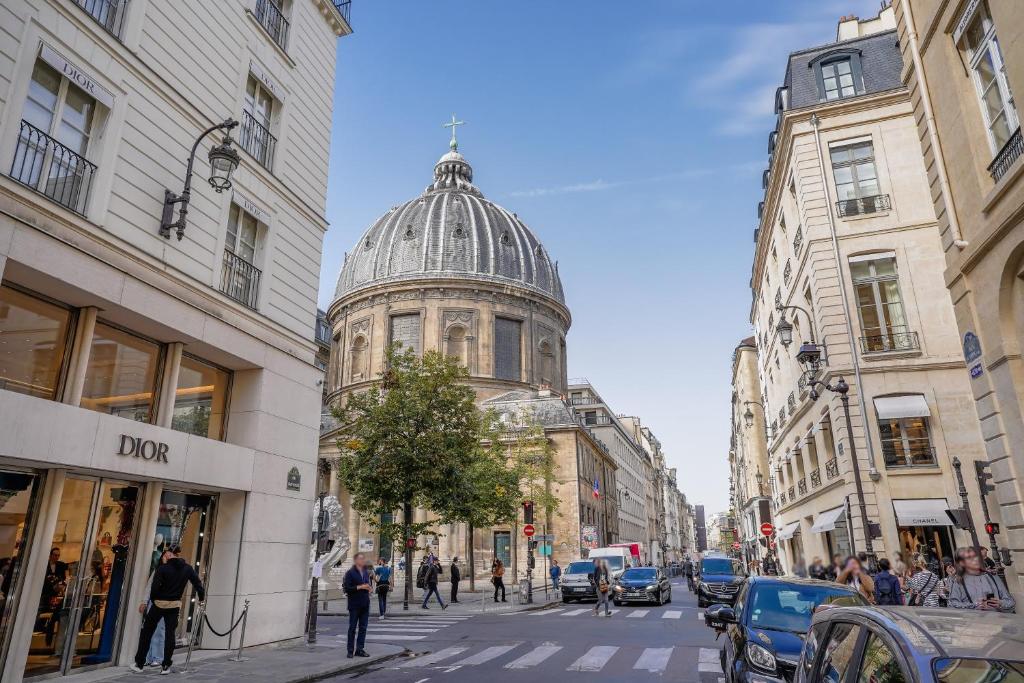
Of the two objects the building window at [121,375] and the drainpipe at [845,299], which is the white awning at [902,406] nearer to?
the drainpipe at [845,299]

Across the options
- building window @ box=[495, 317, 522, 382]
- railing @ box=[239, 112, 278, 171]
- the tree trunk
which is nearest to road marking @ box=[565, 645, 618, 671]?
railing @ box=[239, 112, 278, 171]

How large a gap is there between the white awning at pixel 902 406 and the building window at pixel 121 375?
19002 millimetres

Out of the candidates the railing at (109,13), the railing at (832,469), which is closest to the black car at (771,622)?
the railing at (109,13)

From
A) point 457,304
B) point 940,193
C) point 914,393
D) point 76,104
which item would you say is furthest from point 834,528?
point 457,304

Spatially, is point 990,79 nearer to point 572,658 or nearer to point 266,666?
point 572,658

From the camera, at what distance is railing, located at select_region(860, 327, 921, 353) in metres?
20.1

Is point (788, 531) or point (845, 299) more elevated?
point (845, 299)

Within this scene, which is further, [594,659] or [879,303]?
[879,303]

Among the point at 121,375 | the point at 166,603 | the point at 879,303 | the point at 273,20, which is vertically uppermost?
the point at 273,20

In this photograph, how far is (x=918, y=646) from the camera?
3.08 m

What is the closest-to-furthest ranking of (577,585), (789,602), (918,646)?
(918,646) < (789,602) < (577,585)

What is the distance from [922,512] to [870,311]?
6.22 meters

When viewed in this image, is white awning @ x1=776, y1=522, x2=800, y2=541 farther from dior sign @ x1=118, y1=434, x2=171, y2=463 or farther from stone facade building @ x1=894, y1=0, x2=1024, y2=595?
dior sign @ x1=118, y1=434, x2=171, y2=463

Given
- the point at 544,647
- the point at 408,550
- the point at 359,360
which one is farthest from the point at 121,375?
the point at 359,360
